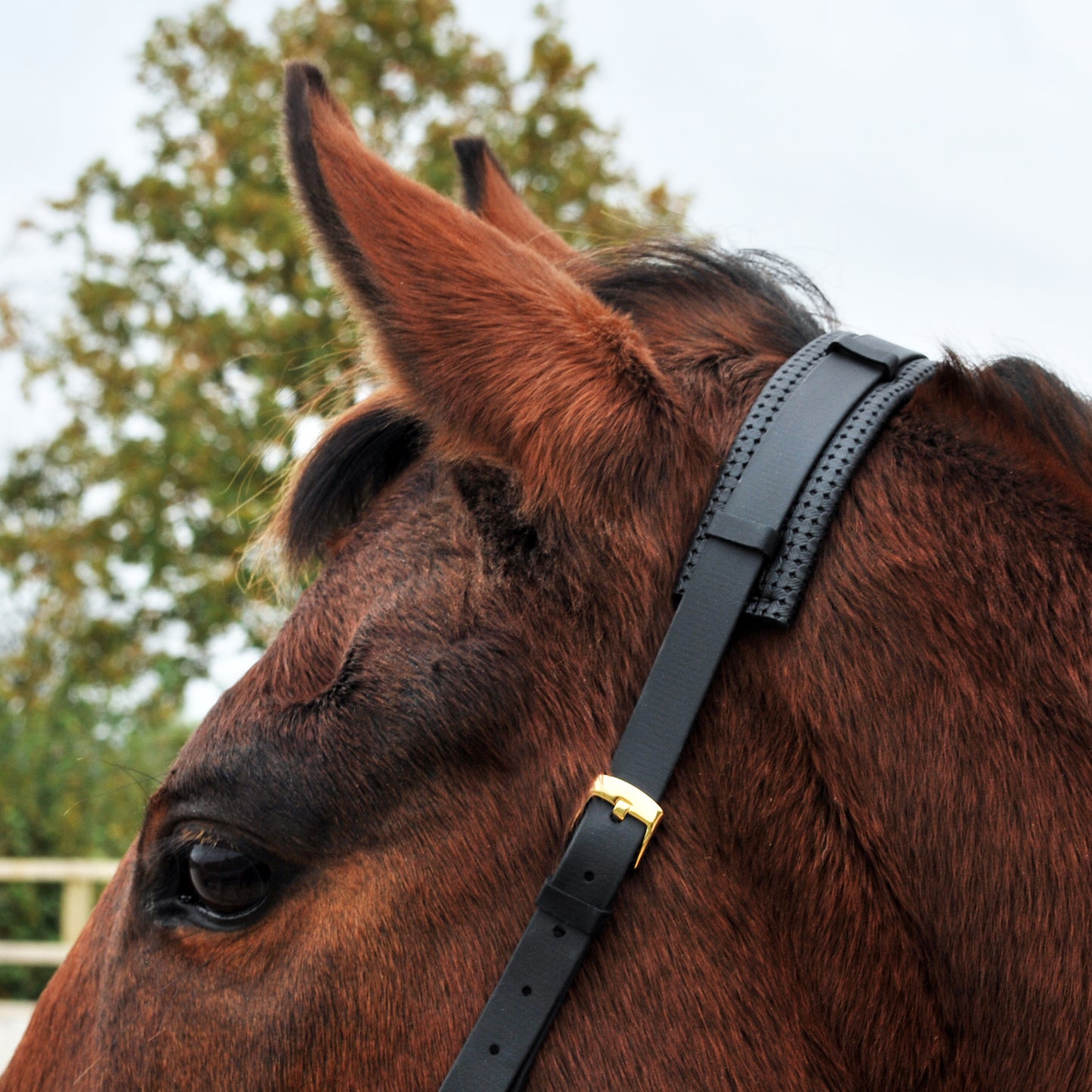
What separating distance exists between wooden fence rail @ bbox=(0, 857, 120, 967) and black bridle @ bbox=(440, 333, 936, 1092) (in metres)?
9.61

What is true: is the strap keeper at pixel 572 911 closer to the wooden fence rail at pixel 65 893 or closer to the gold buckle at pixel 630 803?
the gold buckle at pixel 630 803

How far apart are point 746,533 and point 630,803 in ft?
1.09

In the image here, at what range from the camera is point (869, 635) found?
1.24 m

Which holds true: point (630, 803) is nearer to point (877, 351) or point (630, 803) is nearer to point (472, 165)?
point (877, 351)

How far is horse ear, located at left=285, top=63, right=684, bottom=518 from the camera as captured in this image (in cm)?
131

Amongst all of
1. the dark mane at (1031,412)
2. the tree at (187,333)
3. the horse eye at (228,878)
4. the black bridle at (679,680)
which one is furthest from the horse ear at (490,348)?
the tree at (187,333)

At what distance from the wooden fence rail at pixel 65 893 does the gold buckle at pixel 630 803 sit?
969 cm

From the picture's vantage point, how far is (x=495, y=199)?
209 centimetres

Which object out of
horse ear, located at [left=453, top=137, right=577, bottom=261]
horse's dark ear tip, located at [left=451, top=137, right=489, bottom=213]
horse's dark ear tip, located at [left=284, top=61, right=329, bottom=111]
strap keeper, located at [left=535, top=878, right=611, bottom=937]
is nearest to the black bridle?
strap keeper, located at [left=535, top=878, right=611, bottom=937]

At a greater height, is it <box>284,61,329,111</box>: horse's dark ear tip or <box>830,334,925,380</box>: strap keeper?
<box>284,61,329,111</box>: horse's dark ear tip

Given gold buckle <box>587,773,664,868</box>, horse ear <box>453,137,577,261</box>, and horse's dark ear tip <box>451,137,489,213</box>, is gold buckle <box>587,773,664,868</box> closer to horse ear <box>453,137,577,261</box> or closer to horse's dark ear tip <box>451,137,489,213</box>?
horse ear <box>453,137,577,261</box>

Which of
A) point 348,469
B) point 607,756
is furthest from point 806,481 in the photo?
point 348,469

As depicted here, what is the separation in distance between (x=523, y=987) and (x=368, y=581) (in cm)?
52

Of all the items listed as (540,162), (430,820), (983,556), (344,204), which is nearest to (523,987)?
(430,820)
